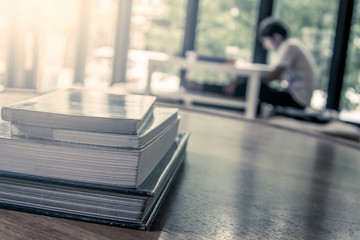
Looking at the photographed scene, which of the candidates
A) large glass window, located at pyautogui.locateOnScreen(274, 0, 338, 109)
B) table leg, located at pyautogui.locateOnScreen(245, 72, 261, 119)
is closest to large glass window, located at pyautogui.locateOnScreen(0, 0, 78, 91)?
table leg, located at pyautogui.locateOnScreen(245, 72, 261, 119)

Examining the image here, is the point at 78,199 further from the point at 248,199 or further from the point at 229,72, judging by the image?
the point at 229,72

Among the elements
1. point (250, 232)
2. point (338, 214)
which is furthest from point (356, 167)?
point (250, 232)

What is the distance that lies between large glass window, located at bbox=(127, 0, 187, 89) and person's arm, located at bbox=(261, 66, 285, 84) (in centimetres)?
179

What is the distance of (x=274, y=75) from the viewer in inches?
176

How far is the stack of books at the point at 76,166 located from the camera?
364 mm

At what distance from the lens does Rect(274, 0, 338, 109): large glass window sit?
575cm

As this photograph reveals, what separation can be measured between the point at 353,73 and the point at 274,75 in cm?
168

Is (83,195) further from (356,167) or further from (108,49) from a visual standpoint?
(108,49)

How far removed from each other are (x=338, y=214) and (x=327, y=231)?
7 centimetres

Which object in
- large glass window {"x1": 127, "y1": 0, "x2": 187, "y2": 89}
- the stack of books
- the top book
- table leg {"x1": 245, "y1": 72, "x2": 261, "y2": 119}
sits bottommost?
table leg {"x1": 245, "y1": 72, "x2": 261, "y2": 119}

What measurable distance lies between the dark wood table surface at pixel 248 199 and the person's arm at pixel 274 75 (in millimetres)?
3564

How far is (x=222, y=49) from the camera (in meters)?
6.06

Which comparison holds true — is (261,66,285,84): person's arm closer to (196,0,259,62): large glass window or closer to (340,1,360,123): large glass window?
(196,0,259,62): large glass window

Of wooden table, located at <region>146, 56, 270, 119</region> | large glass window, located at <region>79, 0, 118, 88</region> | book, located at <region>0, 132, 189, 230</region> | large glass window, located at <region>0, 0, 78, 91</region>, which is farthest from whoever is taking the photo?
large glass window, located at <region>79, 0, 118, 88</region>
